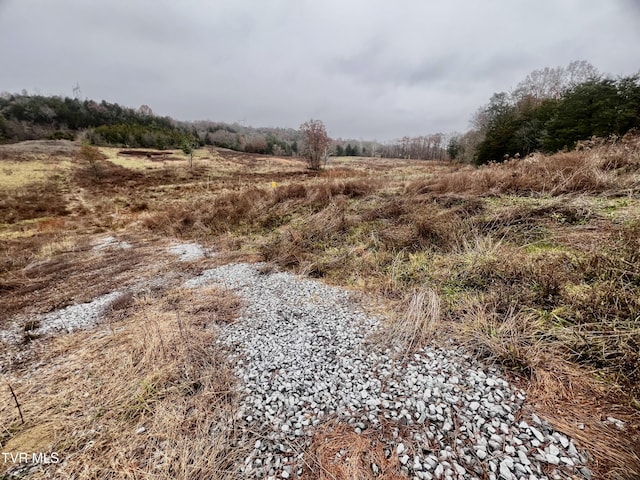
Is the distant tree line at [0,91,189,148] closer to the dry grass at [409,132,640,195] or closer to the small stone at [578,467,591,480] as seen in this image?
the dry grass at [409,132,640,195]

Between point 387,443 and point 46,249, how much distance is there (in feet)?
47.6

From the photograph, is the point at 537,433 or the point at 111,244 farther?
the point at 111,244

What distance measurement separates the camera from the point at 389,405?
7.60 ft

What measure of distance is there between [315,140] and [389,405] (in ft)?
133

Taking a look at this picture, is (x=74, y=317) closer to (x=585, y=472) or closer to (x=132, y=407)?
(x=132, y=407)

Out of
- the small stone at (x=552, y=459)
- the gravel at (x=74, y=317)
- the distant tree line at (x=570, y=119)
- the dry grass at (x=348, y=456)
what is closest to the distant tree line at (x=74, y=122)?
the distant tree line at (x=570, y=119)

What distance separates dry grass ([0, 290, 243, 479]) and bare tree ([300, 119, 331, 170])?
128 feet

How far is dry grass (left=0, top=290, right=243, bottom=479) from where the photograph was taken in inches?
79.3

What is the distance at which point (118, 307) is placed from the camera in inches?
189

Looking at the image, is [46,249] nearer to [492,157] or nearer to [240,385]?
[240,385]

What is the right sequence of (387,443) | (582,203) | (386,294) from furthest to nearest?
(582,203)
(386,294)
(387,443)

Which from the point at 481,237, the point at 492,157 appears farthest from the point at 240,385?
the point at 492,157

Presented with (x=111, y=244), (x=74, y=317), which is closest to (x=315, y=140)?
(x=111, y=244)

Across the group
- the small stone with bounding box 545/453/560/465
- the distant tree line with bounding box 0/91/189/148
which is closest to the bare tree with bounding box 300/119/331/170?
the small stone with bounding box 545/453/560/465
